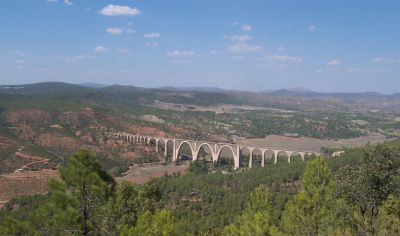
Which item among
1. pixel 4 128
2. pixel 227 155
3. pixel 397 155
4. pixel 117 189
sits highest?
pixel 397 155

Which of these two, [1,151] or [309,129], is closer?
[1,151]

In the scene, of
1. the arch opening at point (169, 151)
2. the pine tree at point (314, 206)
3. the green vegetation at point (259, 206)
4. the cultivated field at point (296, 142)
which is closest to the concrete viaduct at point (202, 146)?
the arch opening at point (169, 151)

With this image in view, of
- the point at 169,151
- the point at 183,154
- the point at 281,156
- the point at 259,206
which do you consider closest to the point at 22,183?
the point at 183,154

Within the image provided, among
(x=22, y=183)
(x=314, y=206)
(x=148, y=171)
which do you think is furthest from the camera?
(x=148, y=171)

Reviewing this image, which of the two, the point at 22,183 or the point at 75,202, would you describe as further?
the point at 22,183

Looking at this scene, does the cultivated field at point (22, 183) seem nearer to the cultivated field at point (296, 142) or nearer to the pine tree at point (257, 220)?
the pine tree at point (257, 220)

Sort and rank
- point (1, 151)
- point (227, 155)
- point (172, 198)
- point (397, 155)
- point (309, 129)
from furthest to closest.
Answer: point (309, 129), point (227, 155), point (1, 151), point (172, 198), point (397, 155)

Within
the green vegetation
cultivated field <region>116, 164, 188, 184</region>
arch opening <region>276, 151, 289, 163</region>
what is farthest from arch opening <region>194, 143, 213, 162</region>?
the green vegetation

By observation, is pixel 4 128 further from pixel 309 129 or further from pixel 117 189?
pixel 309 129

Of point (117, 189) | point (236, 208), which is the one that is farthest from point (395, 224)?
point (236, 208)

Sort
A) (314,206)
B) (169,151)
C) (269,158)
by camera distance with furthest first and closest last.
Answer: (169,151) → (269,158) → (314,206)

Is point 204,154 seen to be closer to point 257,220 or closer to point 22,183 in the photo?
point 22,183
